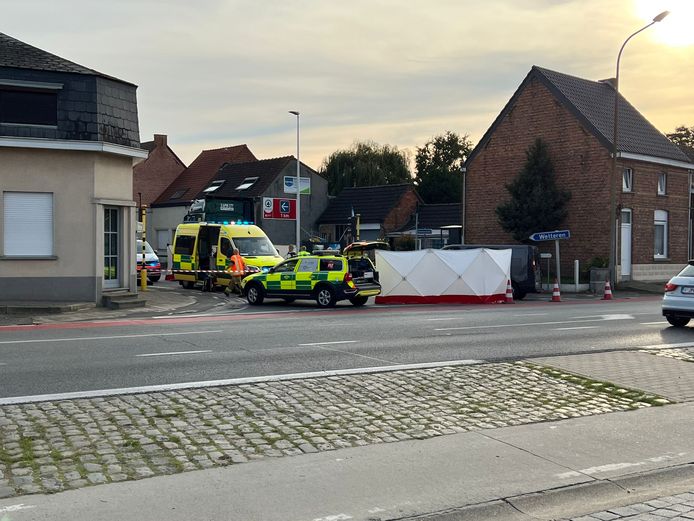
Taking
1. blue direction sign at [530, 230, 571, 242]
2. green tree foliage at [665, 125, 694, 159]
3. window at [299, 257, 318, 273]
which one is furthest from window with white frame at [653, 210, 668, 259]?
green tree foliage at [665, 125, 694, 159]

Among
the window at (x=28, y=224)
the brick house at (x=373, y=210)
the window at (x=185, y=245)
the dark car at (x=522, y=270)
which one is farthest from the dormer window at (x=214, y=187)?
the window at (x=28, y=224)

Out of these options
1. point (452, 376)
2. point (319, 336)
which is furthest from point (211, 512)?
point (319, 336)

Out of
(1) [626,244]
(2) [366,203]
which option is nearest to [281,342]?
(1) [626,244]

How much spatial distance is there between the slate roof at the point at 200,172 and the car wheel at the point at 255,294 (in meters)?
34.7

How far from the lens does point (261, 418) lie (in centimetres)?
752

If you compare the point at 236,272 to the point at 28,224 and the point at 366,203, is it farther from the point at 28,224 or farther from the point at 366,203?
the point at 366,203

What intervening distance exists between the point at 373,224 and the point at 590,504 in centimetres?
4720

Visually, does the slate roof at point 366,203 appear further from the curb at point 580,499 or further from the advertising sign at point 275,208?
the curb at point 580,499

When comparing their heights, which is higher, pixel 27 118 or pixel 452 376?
pixel 27 118

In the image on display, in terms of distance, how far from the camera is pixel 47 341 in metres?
13.6

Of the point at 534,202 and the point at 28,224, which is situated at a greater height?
the point at 534,202

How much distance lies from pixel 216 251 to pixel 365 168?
142 feet

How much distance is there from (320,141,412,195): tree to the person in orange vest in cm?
4385

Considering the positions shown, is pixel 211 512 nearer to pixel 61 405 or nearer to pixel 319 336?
pixel 61 405
